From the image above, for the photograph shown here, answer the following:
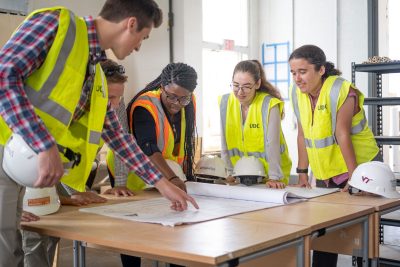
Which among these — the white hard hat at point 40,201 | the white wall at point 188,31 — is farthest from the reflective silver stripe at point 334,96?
the white wall at point 188,31

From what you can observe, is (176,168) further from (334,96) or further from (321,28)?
(321,28)

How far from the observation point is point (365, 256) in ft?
6.91

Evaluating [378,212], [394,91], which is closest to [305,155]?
[378,212]

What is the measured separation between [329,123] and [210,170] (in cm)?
64

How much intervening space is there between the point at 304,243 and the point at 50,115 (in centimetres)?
83

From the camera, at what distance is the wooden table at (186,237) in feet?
4.36

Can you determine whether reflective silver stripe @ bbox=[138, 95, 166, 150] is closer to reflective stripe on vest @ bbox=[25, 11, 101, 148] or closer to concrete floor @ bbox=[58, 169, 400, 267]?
reflective stripe on vest @ bbox=[25, 11, 101, 148]

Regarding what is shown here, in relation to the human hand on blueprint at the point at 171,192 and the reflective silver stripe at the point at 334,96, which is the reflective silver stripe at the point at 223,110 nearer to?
the reflective silver stripe at the point at 334,96

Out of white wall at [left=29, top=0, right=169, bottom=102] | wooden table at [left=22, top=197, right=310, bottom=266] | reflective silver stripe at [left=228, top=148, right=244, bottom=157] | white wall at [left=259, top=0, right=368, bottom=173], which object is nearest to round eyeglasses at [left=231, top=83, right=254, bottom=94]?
reflective silver stripe at [left=228, top=148, right=244, bottom=157]

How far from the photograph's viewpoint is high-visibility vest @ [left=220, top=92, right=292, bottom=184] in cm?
286

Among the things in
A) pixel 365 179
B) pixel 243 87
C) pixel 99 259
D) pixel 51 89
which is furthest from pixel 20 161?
pixel 99 259

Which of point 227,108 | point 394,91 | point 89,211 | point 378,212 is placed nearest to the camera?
point 89,211

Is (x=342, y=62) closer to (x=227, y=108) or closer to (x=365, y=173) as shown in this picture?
(x=227, y=108)

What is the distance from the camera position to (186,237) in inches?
58.8
